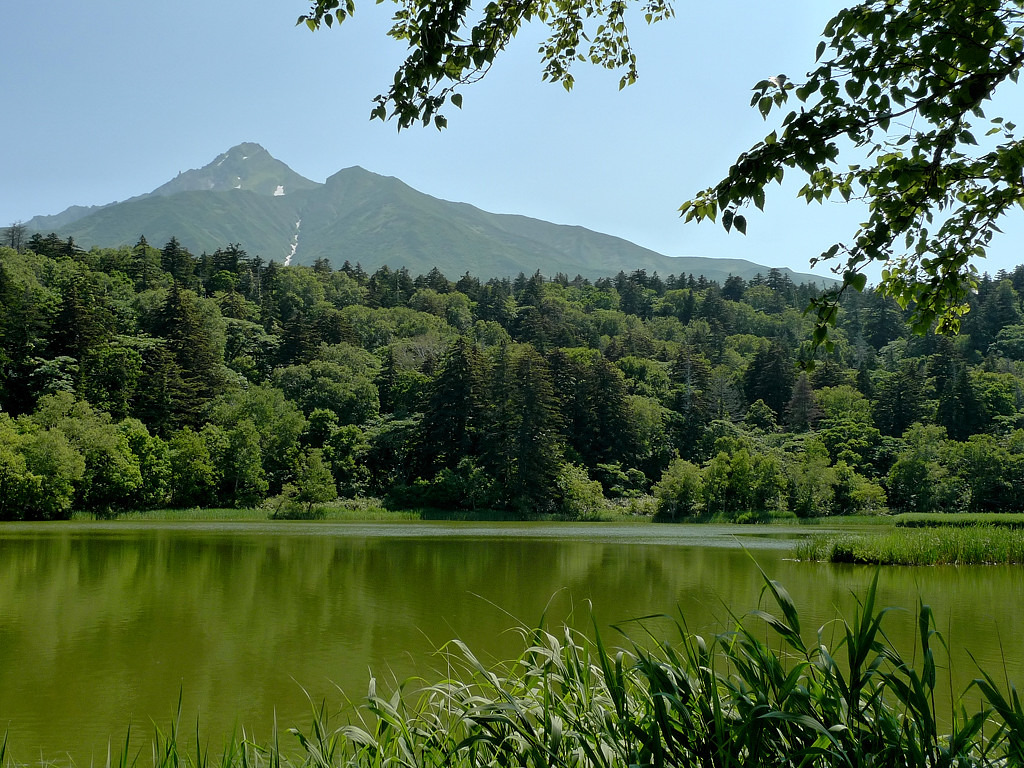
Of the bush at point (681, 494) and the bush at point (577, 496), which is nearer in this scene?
the bush at point (681, 494)

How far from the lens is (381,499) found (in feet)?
157

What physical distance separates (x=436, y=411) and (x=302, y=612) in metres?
41.2

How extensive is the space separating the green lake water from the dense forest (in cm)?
2054

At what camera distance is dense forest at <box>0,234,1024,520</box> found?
4281cm

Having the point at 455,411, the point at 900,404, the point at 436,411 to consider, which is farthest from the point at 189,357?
the point at 900,404

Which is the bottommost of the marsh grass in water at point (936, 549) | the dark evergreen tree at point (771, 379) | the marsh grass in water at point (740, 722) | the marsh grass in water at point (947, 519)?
the marsh grass in water at point (947, 519)

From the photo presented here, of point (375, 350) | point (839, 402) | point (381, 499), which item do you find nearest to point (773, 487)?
point (839, 402)

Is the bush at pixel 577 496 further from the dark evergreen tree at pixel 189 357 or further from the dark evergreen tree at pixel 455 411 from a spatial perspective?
the dark evergreen tree at pixel 189 357

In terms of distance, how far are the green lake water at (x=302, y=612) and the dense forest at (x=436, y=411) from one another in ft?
67.4

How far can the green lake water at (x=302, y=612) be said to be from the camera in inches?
266

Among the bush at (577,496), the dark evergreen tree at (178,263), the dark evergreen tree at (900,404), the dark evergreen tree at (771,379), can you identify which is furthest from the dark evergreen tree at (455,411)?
the dark evergreen tree at (178,263)

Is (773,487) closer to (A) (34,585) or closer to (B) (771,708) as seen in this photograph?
(A) (34,585)

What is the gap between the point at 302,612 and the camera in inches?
445

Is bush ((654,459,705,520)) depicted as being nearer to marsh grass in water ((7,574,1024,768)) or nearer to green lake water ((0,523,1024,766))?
green lake water ((0,523,1024,766))
